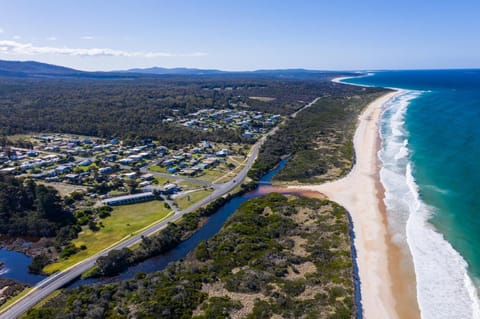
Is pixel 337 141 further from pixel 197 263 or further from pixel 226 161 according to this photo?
pixel 197 263

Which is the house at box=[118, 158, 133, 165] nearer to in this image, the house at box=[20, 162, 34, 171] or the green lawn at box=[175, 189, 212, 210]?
the house at box=[20, 162, 34, 171]

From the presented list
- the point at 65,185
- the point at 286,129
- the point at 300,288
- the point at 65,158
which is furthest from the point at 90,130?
the point at 300,288

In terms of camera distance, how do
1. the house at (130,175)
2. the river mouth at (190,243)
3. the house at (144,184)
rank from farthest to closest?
the house at (130,175)
the house at (144,184)
the river mouth at (190,243)

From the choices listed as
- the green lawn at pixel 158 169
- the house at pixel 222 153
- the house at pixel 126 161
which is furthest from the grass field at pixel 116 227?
the house at pixel 222 153

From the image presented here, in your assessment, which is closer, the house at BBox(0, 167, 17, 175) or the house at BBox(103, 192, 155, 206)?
the house at BBox(103, 192, 155, 206)

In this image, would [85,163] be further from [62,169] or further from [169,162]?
[169,162]

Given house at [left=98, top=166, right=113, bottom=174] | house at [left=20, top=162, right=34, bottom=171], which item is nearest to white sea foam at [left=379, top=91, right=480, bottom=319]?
house at [left=98, top=166, right=113, bottom=174]

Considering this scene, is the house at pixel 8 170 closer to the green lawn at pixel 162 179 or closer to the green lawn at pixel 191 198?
the green lawn at pixel 162 179
